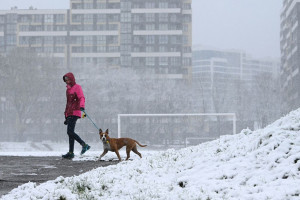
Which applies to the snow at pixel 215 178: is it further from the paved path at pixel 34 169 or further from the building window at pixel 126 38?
the building window at pixel 126 38

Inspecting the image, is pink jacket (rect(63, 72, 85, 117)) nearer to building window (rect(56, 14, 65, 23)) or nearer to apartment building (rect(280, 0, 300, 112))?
apartment building (rect(280, 0, 300, 112))

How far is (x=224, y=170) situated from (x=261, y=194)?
106cm

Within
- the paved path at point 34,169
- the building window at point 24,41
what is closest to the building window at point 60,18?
the building window at point 24,41

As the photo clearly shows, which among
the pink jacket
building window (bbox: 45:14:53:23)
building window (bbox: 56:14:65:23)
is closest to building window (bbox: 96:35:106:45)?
building window (bbox: 56:14:65:23)

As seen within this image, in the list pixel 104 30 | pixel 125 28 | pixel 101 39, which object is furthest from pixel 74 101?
pixel 104 30

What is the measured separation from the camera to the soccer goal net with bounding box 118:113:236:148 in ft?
69.0

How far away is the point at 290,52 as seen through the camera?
10419 centimetres

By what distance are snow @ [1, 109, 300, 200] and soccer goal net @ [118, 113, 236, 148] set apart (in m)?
13.1

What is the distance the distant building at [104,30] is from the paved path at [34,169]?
96.6 metres

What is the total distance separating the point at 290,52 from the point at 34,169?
100 meters

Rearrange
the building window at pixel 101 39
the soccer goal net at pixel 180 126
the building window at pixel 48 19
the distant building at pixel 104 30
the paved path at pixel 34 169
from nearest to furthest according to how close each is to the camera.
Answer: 1. the paved path at pixel 34 169
2. the soccer goal net at pixel 180 126
3. the distant building at pixel 104 30
4. the building window at pixel 101 39
5. the building window at pixel 48 19

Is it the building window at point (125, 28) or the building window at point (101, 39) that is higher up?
the building window at point (125, 28)

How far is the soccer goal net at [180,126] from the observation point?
21.0 metres

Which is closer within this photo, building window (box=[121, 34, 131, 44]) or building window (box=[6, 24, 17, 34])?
building window (box=[121, 34, 131, 44])
